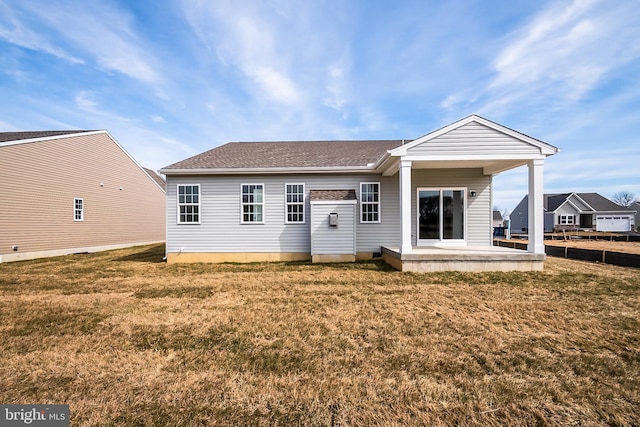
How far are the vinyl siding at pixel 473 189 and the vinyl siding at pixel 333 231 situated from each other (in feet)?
10.5

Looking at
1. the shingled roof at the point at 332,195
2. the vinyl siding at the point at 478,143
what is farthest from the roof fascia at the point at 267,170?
the vinyl siding at the point at 478,143

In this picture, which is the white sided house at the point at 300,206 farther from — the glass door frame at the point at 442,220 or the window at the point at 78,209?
the window at the point at 78,209

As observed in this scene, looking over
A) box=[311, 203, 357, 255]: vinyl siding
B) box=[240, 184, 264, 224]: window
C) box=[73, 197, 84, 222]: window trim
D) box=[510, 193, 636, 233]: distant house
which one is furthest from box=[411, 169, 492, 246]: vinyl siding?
box=[510, 193, 636, 233]: distant house

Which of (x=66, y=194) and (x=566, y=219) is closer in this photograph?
(x=66, y=194)

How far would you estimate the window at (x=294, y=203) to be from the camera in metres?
11.6

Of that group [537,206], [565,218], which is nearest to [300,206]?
[537,206]

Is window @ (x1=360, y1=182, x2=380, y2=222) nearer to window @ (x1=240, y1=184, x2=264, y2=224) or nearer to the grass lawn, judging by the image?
window @ (x1=240, y1=184, x2=264, y2=224)

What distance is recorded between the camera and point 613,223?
38156 mm

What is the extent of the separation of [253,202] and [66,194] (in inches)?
432

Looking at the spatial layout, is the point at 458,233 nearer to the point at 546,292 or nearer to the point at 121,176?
the point at 546,292

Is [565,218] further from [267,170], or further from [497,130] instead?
[267,170]

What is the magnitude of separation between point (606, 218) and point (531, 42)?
42738 mm

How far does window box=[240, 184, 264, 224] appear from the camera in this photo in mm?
11624

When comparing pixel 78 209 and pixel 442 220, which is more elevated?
pixel 78 209
